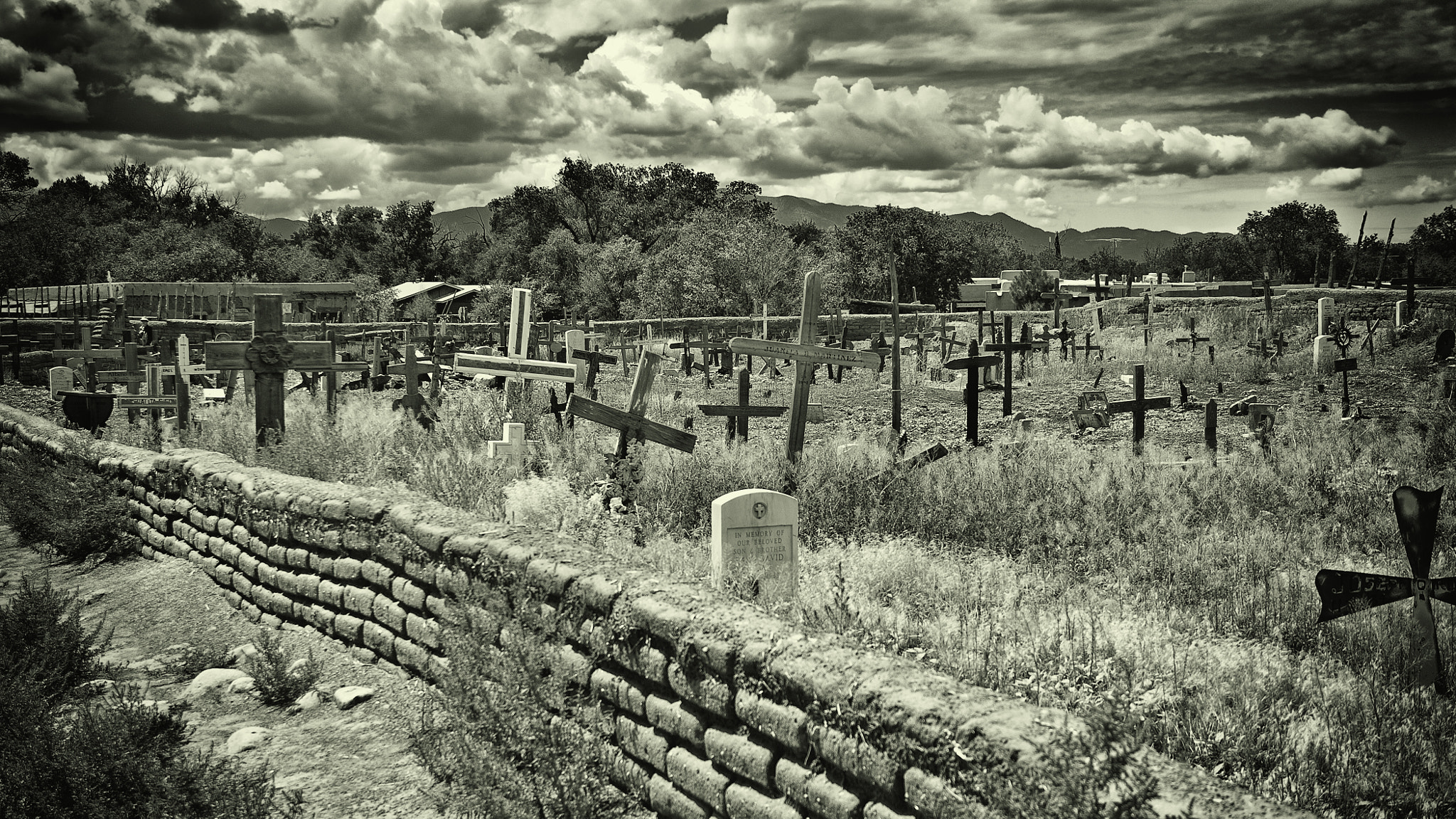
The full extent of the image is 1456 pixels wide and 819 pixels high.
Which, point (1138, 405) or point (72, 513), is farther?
point (1138, 405)

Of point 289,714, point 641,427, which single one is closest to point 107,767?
point 289,714

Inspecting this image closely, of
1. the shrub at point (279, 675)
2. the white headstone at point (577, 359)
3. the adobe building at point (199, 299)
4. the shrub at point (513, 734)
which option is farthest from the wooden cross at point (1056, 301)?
the shrub at point (513, 734)

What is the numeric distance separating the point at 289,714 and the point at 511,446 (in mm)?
4827

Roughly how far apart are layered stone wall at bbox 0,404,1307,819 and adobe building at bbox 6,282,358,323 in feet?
146

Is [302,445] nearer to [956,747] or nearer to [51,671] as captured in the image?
Result: [51,671]

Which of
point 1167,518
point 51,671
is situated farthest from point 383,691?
point 1167,518

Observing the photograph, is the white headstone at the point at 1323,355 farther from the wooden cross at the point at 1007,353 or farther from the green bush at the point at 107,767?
the green bush at the point at 107,767

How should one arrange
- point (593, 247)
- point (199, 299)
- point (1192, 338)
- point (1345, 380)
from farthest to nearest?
point (593, 247) < point (199, 299) < point (1192, 338) < point (1345, 380)

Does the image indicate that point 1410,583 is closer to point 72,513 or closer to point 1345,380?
point 72,513

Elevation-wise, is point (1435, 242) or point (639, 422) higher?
point (1435, 242)

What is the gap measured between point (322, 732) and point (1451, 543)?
8339 mm

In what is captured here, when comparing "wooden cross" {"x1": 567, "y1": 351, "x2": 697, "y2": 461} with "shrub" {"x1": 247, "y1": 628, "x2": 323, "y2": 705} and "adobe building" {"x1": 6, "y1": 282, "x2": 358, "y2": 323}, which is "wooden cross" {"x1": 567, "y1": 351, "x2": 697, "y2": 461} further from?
"adobe building" {"x1": 6, "y1": 282, "x2": 358, "y2": 323}

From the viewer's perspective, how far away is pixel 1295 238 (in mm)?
74688

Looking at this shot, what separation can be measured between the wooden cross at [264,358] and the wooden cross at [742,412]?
458 centimetres
